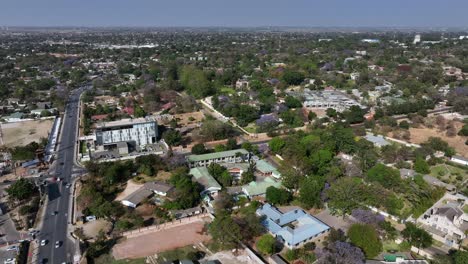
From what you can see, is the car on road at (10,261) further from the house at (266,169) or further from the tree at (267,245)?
the house at (266,169)

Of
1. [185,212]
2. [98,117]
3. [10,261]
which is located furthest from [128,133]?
[10,261]

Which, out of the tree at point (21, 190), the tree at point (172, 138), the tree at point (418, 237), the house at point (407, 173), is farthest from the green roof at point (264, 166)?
the tree at point (21, 190)

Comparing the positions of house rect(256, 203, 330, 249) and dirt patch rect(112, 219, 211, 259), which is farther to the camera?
house rect(256, 203, 330, 249)

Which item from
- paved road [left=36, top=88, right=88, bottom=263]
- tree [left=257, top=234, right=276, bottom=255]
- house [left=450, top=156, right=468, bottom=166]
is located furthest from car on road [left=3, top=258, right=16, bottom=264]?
house [left=450, top=156, right=468, bottom=166]

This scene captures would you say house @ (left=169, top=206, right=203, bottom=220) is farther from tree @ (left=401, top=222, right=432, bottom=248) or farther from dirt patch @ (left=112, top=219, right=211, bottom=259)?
tree @ (left=401, top=222, right=432, bottom=248)

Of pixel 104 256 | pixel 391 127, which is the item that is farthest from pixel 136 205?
pixel 391 127

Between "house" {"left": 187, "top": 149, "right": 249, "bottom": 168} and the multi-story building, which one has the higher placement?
the multi-story building
